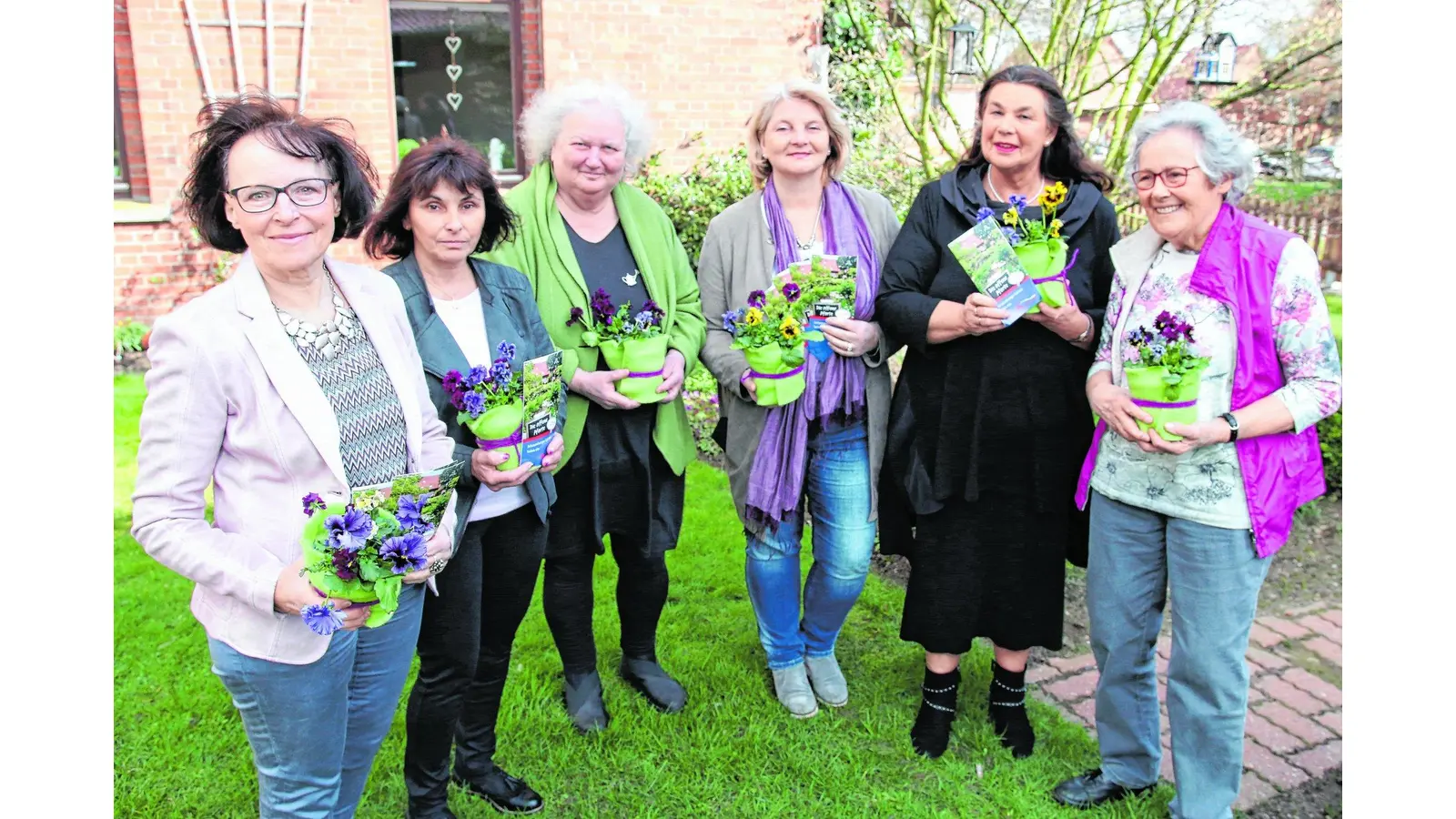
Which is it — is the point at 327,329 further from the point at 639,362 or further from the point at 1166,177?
the point at 1166,177

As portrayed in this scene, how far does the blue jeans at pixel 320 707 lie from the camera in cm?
208

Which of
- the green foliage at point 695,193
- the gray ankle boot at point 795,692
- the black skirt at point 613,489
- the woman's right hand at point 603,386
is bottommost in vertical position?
the gray ankle boot at point 795,692

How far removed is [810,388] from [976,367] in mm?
579

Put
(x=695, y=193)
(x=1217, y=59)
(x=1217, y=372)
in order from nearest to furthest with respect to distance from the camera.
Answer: (x=1217, y=372) → (x=1217, y=59) → (x=695, y=193)

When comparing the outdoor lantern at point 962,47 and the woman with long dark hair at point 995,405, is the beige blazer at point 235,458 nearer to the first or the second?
the woman with long dark hair at point 995,405

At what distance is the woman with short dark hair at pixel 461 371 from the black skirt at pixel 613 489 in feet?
0.85

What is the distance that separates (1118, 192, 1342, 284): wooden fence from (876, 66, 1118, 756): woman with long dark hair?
1141 centimetres

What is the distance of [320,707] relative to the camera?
7.07ft

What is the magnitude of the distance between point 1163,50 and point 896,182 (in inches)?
112

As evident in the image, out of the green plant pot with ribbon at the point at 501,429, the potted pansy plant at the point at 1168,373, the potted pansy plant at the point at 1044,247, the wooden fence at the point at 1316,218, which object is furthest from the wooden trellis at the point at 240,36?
the wooden fence at the point at 1316,218

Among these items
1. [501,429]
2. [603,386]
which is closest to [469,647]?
[501,429]

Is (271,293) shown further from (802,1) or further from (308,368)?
(802,1)

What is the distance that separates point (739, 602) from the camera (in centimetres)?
469

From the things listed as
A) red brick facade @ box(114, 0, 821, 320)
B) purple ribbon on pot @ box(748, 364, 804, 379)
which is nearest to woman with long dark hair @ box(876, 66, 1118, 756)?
purple ribbon on pot @ box(748, 364, 804, 379)
